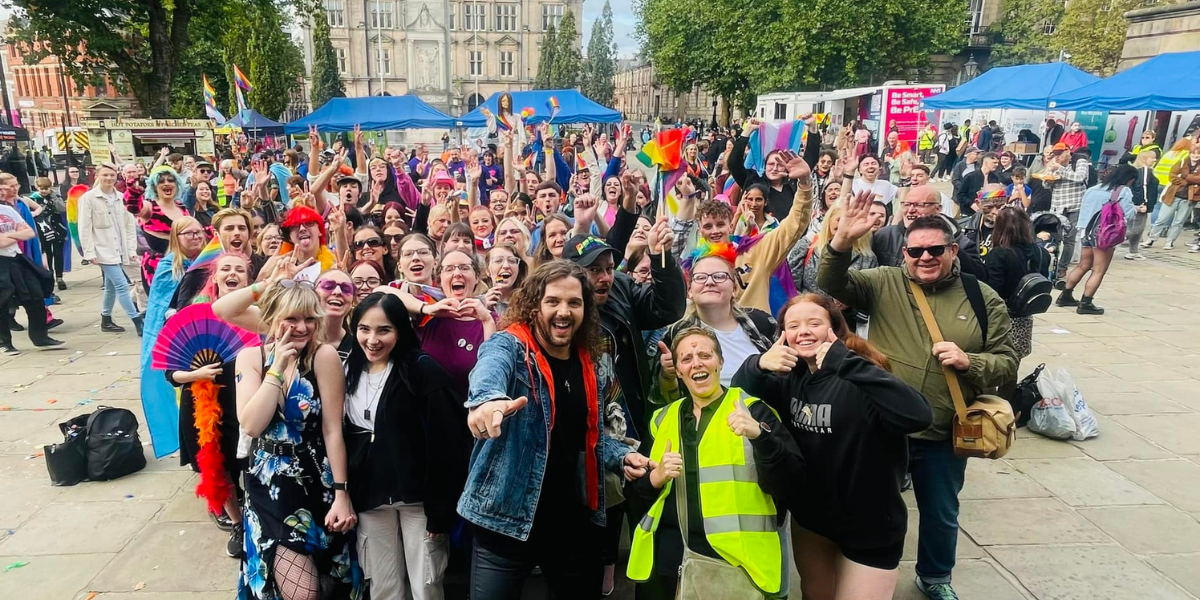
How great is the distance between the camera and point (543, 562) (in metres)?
2.84

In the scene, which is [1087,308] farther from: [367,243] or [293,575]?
[293,575]

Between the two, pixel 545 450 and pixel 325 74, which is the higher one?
pixel 325 74

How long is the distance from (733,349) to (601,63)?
284 feet

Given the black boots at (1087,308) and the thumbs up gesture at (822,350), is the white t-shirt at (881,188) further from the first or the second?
the thumbs up gesture at (822,350)

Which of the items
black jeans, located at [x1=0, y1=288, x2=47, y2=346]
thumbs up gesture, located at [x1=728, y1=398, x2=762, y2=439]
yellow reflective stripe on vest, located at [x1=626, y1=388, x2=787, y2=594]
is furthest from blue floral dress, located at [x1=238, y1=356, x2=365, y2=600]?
black jeans, located at [x1=0, y1=288, x2=47, y2=346]

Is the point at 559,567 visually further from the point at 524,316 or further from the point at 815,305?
the point at 815,305

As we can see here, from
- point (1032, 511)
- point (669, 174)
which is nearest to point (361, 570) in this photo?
point (669, 174)

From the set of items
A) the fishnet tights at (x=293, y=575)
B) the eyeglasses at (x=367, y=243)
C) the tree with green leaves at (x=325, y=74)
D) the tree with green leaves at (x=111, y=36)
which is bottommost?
the fishnet tights at (x=293, y=575)

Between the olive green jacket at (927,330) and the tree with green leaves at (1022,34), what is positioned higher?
the tree with green leaves at (1022,34)

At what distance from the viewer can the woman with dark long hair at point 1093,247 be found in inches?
355

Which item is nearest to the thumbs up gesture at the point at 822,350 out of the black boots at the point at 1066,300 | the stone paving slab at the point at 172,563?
the stone paving slab at the point at 172,563

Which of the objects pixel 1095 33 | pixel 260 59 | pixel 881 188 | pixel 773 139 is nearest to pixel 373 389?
Result: pixel 773 139

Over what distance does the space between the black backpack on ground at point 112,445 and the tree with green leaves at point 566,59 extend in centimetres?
7196

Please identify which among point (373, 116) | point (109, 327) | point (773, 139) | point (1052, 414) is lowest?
point (109, 327)
